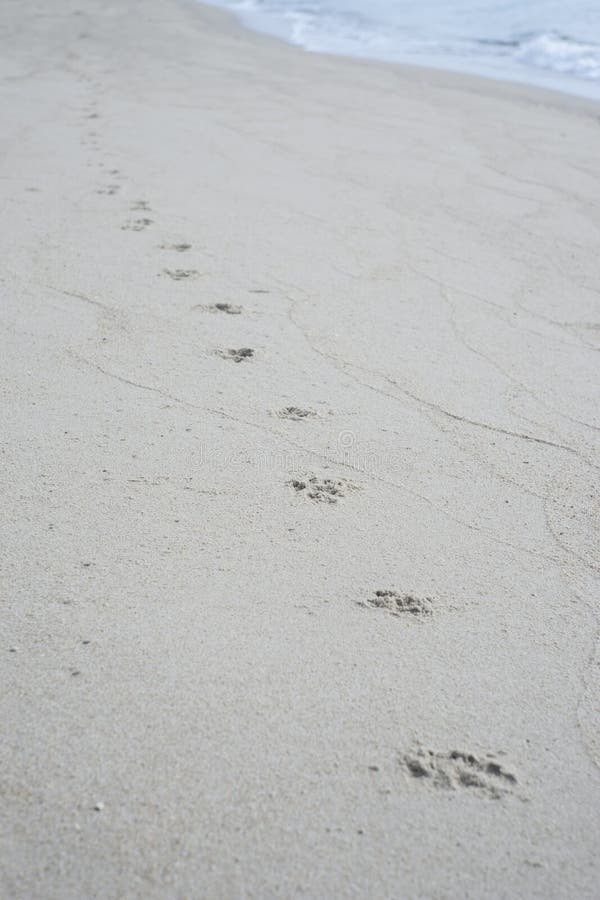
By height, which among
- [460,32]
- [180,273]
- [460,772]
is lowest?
[460,772]

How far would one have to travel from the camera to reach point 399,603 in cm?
153

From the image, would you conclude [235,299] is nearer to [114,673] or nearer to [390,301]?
[390,301]

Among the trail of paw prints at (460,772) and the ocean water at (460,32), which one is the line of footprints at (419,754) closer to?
the trail of paw prints at (460,772)

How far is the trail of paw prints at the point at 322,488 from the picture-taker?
5.89 feet

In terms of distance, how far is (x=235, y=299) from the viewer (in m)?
2.65

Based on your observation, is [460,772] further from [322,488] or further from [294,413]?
[294,413]

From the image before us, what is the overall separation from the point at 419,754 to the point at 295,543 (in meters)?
0.52

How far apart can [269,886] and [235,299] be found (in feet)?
6.15

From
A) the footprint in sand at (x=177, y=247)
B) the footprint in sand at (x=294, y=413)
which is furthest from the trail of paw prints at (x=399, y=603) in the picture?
the footprint in sand at (x=177, y=247)

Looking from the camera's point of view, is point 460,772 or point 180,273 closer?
point 460,772

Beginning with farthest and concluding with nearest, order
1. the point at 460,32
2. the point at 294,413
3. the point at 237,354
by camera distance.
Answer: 1. the point at 460,32
2. the point at 237,354
3. the point at 294,413

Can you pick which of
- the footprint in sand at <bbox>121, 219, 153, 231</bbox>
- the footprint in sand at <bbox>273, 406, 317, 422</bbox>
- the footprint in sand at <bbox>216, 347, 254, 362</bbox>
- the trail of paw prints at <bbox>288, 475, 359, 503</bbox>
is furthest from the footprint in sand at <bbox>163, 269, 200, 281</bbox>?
the trail of paw prints at <bbox>288, 475, 359, 503</bbox>

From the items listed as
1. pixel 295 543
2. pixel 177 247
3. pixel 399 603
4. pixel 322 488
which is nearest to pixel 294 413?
pixel 322 488

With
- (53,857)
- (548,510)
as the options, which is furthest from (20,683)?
(548,510)
